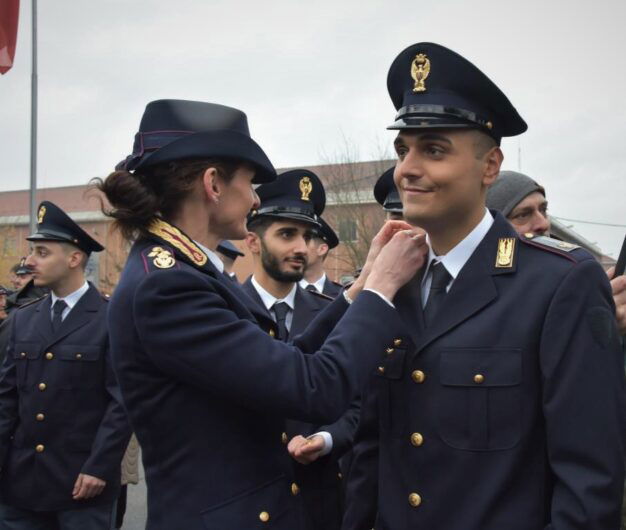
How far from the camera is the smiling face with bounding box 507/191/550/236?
3.53m

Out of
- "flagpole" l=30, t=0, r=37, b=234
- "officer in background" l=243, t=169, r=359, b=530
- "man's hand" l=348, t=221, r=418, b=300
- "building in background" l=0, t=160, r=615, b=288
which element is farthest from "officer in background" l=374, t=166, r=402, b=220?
"building in background" l=0, t=160, r=615, b=288

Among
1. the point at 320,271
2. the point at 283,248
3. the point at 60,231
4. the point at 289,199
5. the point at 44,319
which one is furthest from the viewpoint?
the point at 320,271

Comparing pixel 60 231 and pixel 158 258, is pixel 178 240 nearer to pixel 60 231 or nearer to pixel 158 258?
pixel 158 258

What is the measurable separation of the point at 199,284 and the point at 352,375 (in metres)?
0.56

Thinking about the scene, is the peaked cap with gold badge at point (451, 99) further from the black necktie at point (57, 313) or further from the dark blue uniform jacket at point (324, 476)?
the black necktie at point (57, 313)

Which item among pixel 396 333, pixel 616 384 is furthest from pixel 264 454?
pixel 616 384

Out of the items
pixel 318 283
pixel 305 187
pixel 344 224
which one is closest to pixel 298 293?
pixel 305 187

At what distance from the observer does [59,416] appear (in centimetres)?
430

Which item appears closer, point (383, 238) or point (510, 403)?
point (510, 403)

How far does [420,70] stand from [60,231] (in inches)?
136

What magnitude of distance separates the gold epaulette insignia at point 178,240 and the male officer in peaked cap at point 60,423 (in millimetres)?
2262

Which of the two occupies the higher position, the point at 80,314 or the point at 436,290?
the point at 436,290

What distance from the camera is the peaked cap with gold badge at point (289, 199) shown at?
433 cm

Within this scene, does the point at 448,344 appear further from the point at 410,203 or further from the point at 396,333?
the point at 410,203
